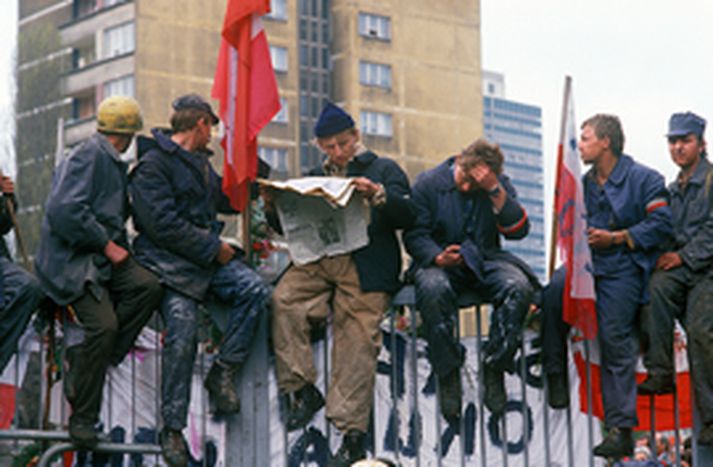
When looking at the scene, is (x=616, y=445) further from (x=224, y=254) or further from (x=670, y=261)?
(x=224, y=254)

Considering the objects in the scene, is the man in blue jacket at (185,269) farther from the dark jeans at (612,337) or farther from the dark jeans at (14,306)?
the dark jeans at (612,337)

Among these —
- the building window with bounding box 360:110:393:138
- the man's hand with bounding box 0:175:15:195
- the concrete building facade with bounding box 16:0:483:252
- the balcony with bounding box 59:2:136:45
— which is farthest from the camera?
the building window with bounding box 360:110:393:138

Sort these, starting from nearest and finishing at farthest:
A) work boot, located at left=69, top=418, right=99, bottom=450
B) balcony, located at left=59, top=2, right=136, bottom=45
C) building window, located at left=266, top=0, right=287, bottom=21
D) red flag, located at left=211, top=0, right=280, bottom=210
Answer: work boot, located at left=69, top=418, right=99, bottom=450, red flag, located at left=211, top=0, right=280, bottom=210, balcony, located at left=59, top=2, right=136, bottom=45, building window, located at left=266, top=0, right=287, bottom=21

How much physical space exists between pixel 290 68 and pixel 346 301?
52.9m

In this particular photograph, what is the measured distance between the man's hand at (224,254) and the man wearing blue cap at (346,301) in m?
0.36

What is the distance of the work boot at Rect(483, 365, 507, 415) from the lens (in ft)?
28.3

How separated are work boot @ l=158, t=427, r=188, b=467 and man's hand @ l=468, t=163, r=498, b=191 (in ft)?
7.51

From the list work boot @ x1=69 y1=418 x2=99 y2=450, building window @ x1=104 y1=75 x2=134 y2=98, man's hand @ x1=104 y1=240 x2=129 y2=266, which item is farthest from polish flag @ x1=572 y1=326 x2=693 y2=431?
building window @ x1=104 y1=75 x2=134 y2=98

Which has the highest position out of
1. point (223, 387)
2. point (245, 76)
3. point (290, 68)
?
point (290, 68)

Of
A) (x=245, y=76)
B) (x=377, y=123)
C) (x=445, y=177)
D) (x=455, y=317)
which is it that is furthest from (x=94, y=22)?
(x=455, y=317)

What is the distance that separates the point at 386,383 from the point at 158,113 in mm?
46562

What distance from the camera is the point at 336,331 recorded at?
8.80 m

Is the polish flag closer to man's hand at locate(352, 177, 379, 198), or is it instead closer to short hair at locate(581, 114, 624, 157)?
short hair at locate(581, 114, 624, 157)

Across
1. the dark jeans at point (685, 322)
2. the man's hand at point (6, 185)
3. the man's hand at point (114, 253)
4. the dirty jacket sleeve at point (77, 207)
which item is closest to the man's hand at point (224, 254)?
the man's hand at point (114, 253)
